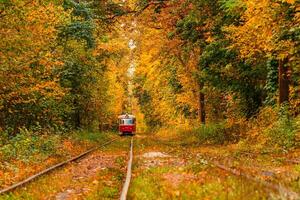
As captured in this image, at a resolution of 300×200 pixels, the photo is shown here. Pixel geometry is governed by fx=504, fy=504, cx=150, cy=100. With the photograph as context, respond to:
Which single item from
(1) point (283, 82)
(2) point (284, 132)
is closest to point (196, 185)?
(2) point (284, 132)

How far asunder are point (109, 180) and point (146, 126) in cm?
7454

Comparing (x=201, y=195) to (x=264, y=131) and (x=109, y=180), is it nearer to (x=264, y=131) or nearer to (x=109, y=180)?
(x=109, y=180)

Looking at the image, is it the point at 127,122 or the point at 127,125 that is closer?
the point at 127,125

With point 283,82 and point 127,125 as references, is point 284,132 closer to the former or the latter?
point 283,82

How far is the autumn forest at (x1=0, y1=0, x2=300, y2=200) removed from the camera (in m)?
11.2

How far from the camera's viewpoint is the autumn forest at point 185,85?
442 inches

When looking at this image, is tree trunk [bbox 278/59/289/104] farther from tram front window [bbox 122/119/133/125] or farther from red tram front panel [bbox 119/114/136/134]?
tram front window [bbox 122/119/133/125]

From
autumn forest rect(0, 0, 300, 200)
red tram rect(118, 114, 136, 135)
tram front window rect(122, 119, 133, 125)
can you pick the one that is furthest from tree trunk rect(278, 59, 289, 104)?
tram front window rect(122, 119, 133, 125)

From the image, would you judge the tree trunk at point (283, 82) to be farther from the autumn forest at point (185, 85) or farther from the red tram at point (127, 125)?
the red tram at point (127, 125)

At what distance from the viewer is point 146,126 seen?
8688 centimetres

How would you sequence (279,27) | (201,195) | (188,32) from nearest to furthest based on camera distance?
(201,195) → (279,27) → (188,32)

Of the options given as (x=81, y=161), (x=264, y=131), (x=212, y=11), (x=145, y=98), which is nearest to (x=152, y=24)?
(x=212, y=11)


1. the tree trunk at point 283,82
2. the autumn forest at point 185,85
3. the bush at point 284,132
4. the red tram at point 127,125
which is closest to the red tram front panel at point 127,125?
the red tram at point 127,125

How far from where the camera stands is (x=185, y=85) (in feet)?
134
